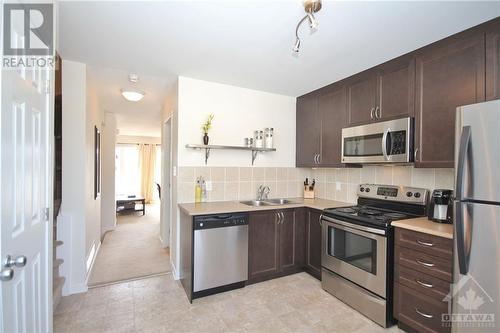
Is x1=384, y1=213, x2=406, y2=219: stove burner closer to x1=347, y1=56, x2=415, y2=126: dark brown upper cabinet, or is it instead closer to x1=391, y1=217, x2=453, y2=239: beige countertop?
x1=391, y1=217, x2=453, y2=239: beige countertop

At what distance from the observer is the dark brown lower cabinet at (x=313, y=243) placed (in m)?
2.86

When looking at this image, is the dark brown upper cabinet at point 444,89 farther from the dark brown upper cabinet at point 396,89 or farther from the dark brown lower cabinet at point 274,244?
the dark brown lower cabinet at point 274,244

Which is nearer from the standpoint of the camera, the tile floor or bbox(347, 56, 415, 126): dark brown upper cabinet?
the tile floor

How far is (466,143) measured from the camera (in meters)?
1.47

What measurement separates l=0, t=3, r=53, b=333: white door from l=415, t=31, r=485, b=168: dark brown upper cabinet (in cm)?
279

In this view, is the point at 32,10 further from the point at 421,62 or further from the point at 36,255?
the point at 421,62

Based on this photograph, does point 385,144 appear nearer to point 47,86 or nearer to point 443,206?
point 443,206

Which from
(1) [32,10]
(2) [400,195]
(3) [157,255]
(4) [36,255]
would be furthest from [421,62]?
(3) [157,255]

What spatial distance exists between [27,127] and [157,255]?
293 centimetres

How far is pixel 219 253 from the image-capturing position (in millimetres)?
2521

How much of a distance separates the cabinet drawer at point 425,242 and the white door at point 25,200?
8.12 feet

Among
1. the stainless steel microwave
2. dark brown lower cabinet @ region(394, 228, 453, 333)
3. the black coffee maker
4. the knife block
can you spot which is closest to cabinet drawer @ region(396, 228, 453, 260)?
dark brown lower cabinet @ region(394, 228, 453, 333)

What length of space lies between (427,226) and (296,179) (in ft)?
6.60

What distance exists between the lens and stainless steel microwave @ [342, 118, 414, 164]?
220cm
